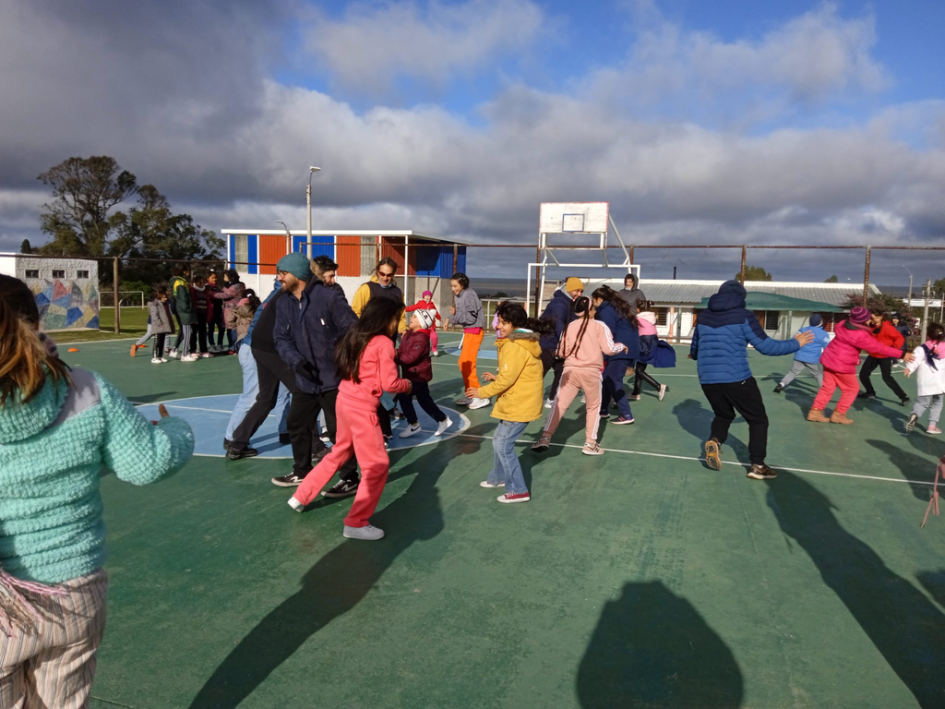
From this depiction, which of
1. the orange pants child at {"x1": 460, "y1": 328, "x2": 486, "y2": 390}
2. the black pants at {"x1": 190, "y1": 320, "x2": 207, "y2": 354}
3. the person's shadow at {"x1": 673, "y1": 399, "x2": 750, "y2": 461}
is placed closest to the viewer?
the person's shadow at {"x1": 673, "y1": 399, "x2": 750, "y2": 461}

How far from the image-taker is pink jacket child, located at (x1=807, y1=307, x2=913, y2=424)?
8.40 metres

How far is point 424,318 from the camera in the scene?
677 cm

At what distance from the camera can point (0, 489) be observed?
1666mm

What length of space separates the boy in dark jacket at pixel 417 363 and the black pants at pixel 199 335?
8307 mm

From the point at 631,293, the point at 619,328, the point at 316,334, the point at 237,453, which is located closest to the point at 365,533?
the point at 316,334

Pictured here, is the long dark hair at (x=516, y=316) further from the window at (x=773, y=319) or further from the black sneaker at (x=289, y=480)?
the window at (x=773, y=319)

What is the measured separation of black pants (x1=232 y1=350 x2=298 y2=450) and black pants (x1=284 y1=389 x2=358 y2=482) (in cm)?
16

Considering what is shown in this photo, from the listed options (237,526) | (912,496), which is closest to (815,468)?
(912,496)

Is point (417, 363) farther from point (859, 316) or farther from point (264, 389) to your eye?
point (859, 316)

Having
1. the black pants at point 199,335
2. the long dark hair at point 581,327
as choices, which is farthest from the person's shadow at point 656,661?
the black pants at point 199,335

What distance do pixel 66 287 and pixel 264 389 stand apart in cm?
1723

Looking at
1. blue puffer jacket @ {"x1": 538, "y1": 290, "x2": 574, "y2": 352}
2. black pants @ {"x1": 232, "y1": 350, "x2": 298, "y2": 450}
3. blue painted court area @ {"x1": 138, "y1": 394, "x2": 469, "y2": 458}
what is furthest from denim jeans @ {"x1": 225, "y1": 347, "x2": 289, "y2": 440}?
blue puffer jacket @ {"x1": 538, "y1": 290, "x2": 574, "y2": 352}

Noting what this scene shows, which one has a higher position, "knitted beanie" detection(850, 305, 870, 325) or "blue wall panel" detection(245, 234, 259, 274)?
"blue wall panel" detection(245, 234, 259, 274)

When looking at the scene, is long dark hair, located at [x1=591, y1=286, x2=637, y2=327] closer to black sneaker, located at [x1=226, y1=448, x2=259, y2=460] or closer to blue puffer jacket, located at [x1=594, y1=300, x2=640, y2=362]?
blue puffer jacket, located at [x1=594, y1=300, x2=640, y2=362]
